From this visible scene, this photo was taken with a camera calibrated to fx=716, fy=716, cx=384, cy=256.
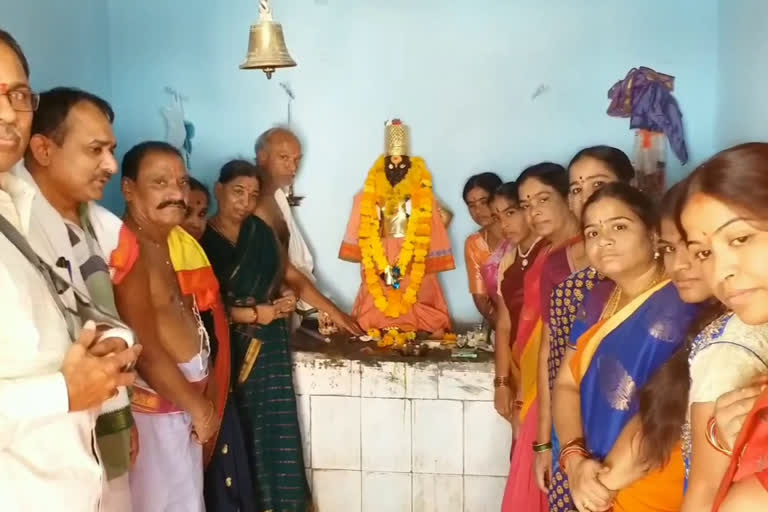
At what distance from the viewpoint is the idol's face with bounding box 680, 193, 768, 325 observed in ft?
3.23

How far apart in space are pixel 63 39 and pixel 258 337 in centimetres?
147

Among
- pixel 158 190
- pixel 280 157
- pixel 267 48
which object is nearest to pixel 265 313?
pixel 158 190

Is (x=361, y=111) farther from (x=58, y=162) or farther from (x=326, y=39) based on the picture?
(x=58, y=162)

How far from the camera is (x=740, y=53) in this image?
3004 millimetres

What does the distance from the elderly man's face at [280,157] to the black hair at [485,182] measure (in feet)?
2.83

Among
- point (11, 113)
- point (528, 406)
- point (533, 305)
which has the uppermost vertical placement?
point (11, 113)

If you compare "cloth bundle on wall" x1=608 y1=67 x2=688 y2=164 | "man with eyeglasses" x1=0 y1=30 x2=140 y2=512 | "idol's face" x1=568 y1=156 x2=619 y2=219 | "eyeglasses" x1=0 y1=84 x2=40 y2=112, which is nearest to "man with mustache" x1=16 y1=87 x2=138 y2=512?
"man with eyeglasses" x1=0 y1=30 x2=140 y2=512

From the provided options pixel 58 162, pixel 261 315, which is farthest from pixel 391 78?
pixel 58 162

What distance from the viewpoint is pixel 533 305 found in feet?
7.96

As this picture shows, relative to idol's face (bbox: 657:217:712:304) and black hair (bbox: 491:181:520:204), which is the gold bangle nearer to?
black hair (bbox: 491:181:520:204)

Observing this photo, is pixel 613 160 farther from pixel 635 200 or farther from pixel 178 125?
pixel 178 125

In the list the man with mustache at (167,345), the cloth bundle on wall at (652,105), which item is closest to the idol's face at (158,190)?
the man with mustache at (167,345)

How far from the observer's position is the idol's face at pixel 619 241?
5.71ft

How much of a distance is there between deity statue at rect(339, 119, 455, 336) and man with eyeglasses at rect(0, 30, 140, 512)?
201cm
